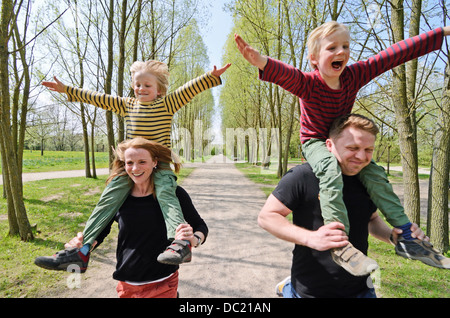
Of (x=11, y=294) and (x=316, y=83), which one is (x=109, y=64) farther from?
(x=316, y=83)

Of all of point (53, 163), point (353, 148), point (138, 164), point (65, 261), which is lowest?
point (53, 163)

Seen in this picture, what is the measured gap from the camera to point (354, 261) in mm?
1143

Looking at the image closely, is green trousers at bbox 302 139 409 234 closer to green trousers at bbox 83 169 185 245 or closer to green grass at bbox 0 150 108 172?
green trousers at bbox 83 169 185 245

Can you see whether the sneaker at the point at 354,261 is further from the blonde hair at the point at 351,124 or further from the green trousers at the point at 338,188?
the blonde hair at the point at 351,124

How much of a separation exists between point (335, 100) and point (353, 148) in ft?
1.23

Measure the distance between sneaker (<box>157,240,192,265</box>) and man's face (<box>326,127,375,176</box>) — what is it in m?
1.06

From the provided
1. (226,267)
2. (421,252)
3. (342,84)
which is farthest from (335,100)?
(226,267)

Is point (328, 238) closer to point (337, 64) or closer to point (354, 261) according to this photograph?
point (354, 261)

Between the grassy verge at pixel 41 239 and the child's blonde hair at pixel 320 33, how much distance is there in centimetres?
425

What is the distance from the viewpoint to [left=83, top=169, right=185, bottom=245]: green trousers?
1.54 meters

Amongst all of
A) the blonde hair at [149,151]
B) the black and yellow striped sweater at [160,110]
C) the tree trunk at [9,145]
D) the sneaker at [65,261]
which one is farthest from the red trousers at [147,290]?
the tree trunk at [9,145]
